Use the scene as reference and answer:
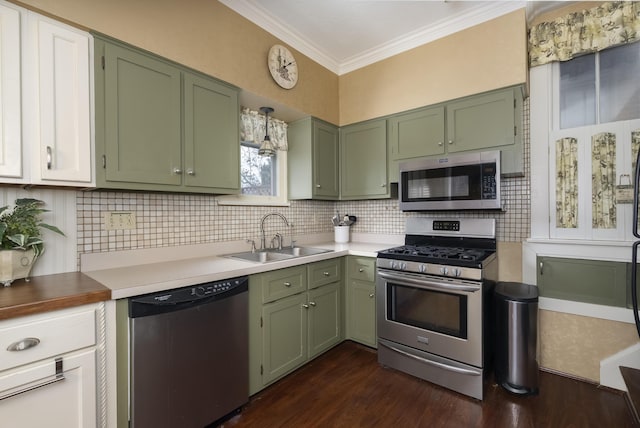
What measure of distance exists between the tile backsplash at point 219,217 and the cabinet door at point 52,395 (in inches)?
28.5

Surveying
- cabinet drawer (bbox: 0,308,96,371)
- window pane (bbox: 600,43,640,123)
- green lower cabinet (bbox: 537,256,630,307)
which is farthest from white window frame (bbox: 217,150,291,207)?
window pane (bbox: 600,43,640,123)

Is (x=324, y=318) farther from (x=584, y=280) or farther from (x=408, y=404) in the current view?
(x=584, y=280)

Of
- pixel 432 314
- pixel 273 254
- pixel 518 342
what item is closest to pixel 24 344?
pixel 273 254

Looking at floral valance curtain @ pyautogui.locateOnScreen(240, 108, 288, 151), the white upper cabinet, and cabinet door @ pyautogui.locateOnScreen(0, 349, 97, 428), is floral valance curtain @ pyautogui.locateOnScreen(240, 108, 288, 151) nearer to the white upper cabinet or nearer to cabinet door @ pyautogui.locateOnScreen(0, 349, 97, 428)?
the white upper cabinet

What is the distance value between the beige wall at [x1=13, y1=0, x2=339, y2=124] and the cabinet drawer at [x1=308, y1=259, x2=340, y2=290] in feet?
4.56

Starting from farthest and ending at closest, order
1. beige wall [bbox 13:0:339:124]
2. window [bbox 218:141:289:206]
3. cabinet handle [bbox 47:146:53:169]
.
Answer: window [bbox 218:141:289:206] < beige wall [bbox 13:0:339:124] < cabinet handle [bbox 47:146:53:169]

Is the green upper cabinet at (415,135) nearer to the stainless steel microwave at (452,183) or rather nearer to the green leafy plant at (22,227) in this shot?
the stainless steel microwave at (452,183)

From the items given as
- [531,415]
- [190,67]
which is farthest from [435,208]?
[190,67]

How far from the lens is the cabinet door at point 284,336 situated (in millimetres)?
1911

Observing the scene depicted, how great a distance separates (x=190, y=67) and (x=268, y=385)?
2.15m

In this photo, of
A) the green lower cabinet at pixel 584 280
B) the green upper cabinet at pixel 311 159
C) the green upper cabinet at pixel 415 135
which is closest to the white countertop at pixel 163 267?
the green upper cabinet at pixel 311 159

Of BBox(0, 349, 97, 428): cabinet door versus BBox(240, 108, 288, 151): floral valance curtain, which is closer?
BBox(0, 349, 97, 428): cabinet door

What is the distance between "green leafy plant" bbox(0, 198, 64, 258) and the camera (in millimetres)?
1312

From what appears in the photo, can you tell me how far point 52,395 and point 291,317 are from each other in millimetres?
1271
